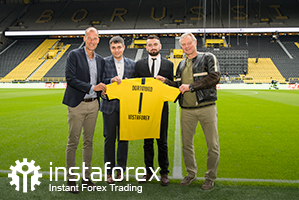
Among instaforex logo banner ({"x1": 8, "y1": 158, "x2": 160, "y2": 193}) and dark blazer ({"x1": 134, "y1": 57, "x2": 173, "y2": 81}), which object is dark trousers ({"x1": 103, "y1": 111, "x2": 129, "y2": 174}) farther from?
dark blazer ({"x1": 134, "y1": 57, "x2": 173, "y2": 81})

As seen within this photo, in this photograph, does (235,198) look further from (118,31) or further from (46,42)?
(46,42)

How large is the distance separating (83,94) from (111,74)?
50 cm

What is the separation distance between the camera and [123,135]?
9.56 feet

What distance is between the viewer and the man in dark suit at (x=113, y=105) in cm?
300

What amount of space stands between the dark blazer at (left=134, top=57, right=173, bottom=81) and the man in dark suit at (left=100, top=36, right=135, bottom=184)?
0.12 m

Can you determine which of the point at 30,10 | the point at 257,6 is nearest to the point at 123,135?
the point at 257,6

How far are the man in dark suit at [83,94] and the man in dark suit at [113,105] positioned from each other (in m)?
0.16

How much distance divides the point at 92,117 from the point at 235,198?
6.54 ft

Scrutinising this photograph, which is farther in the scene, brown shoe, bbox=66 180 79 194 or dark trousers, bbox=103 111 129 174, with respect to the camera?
dark trousers, bbox=103 111 129 174

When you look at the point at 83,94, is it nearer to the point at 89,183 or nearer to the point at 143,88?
the point at 143,88

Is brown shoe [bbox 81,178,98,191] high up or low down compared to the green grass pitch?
down

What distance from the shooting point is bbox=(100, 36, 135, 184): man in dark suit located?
3.00 metres

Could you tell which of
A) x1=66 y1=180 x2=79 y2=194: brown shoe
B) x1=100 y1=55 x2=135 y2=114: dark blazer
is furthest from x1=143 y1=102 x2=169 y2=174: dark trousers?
x1=66 y1=180 x2=79 y2=194: brown shoe

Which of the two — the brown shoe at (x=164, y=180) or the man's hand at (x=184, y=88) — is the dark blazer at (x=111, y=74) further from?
the brown shoe at (x=164, y=180)
